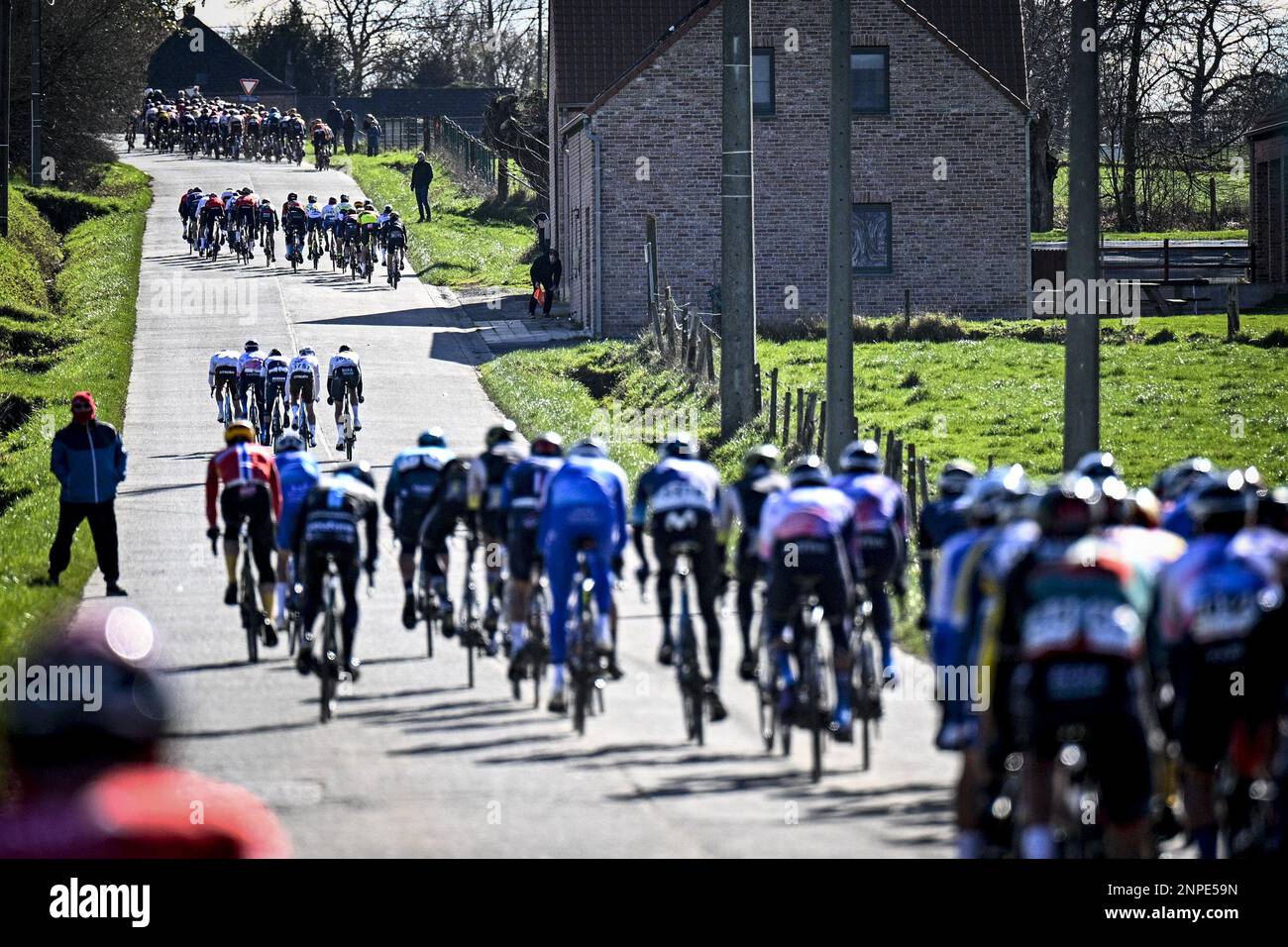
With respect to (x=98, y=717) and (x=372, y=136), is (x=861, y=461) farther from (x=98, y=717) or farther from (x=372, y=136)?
(x=372, y=136)

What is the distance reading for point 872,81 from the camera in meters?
43.2

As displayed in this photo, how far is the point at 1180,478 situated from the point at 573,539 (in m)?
4.05

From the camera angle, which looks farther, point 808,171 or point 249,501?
point 808,171

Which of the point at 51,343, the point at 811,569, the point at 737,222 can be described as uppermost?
the point at 737,222

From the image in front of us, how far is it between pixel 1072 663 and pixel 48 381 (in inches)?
1159

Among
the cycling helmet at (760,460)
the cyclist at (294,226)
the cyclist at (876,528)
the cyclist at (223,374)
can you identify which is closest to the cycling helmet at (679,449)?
the cycling helmet at (760,460)

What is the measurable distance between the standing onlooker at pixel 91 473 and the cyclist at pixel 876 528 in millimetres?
8377

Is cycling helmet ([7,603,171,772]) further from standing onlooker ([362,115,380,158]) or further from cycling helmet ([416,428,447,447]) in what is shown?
standing onlooker ([362,115,380,158])

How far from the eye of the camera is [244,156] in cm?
7800

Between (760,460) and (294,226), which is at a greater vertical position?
(294,226)

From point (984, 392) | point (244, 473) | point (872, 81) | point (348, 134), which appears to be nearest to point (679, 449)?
point (244, 473)

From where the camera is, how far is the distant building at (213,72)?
107 meters

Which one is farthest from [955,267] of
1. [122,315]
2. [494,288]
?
[122,315]

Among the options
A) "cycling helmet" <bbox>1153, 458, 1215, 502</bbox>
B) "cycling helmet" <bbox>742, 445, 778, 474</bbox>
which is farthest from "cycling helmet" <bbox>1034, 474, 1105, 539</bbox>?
"cycling helmet" <bbox>742, 445, 778, 474</bbox>
